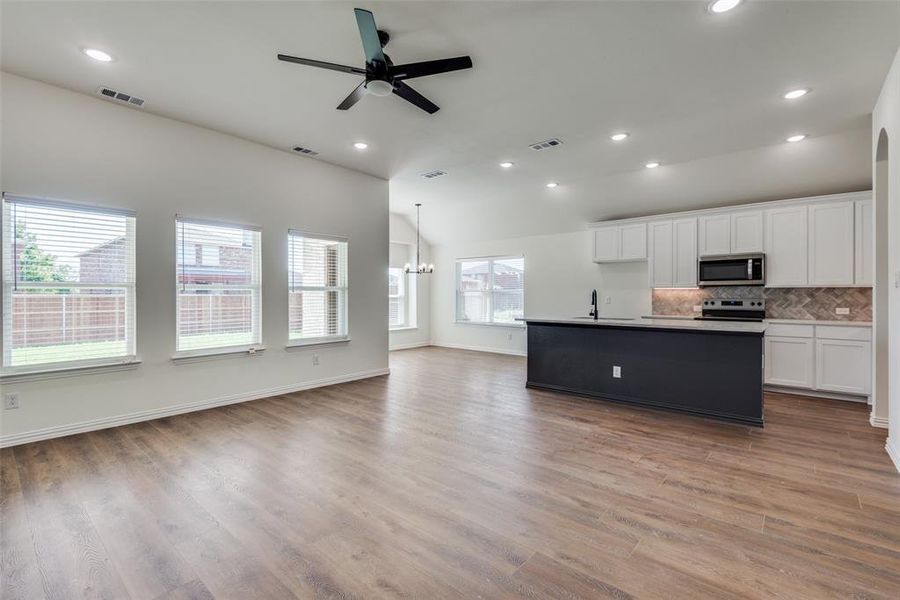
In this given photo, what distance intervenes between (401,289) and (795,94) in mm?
7455

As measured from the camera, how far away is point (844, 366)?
180 inches

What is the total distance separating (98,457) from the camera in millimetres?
3012

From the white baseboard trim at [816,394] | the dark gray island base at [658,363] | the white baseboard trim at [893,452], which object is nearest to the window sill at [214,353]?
the dark gray island base at [658,363]

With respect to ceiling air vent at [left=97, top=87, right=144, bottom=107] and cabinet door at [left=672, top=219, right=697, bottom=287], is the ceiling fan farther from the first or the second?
cabinet door at [left=672, top=219, right=697, bottom=287]

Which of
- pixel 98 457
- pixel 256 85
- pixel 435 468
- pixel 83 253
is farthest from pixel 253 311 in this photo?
pixel 435 468

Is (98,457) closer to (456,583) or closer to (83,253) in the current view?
(83,253)

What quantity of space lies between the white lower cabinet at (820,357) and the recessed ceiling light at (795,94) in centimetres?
266

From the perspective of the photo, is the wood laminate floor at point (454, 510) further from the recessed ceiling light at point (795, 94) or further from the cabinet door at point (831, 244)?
the recessed ceiling light at point (795, 94)

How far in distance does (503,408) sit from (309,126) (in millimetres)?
3641

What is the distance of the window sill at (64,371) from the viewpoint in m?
3.21

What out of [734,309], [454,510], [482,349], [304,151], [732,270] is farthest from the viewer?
[482,349]

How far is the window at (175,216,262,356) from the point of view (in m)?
4.14

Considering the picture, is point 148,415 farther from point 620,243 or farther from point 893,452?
point 620,243

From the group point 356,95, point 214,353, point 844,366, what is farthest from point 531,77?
point 844,366
